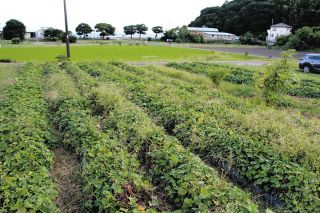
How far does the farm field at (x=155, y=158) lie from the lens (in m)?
4.34

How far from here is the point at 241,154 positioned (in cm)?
586

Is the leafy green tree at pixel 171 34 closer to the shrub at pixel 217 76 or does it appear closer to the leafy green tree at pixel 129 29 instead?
the leafy green tree at pixel 129 29

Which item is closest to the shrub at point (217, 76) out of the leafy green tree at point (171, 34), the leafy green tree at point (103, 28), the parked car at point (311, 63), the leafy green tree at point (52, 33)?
the parked car at point (311, 63)

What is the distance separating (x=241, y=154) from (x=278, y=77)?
5288mm

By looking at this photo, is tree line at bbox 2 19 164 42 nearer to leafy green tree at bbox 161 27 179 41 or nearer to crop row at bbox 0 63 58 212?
leafy green tree at bbox 161 27 179 41

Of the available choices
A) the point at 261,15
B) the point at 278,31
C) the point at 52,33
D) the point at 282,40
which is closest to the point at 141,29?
the point at 52,33

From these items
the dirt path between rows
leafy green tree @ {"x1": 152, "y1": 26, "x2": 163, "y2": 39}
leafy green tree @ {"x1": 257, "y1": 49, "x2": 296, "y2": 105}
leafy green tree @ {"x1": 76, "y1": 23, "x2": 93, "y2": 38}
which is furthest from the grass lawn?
leafy green tree @ {"x1": 152, "y1": 26, "x2": 163, "y2": 39}

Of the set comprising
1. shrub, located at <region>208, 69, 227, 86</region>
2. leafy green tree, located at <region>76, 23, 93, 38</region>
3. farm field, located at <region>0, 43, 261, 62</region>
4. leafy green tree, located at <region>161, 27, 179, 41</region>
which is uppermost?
leafy green tree, located at <region>76, 23, 93, 38</region>

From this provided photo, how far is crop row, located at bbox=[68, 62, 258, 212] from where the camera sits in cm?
413

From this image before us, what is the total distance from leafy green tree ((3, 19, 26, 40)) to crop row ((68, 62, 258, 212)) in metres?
71.1

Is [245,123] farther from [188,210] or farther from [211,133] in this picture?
[188,210]

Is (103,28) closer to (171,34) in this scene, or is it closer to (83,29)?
(83,29)

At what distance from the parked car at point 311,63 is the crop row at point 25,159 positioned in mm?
19597

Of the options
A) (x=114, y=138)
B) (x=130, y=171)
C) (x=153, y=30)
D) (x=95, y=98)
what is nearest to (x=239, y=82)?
(x=95, y=98)
